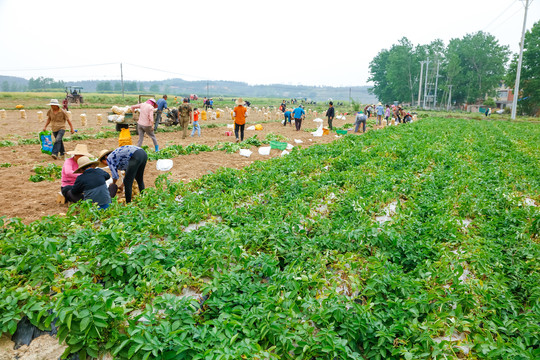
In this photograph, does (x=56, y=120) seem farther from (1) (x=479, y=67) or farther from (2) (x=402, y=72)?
(1) (x=479, y=67)

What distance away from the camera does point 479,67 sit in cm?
6844

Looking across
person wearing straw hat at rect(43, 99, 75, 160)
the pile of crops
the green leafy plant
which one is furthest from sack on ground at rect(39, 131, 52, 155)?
the pile of crops

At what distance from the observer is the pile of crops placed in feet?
8.86

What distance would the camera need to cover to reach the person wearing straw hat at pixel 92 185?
18.9 ft

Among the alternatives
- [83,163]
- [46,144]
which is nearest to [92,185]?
[83,163]

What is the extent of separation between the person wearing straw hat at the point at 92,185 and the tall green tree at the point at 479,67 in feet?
235

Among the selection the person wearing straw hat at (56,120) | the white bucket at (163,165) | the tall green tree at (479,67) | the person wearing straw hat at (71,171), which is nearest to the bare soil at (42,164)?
the white bucket at (163,165)

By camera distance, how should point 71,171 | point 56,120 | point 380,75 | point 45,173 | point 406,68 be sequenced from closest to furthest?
point 71,171 → point 45,173 → point 56,120 → point 406,68 → point 380,75

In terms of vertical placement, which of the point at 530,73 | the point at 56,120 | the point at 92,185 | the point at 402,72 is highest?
the point at 402,72

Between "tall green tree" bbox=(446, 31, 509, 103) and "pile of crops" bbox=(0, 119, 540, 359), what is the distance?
7043 centimetres

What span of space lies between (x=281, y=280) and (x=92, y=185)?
155 inches

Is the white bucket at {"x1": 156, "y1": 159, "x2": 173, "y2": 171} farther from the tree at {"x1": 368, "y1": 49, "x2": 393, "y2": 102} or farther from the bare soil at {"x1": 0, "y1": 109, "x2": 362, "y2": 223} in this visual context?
the tree at {"x1": 368, "y1": 49, "x2": 393, "y2": 102}

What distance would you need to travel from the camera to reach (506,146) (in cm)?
1315

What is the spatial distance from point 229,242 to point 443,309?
2189mm
